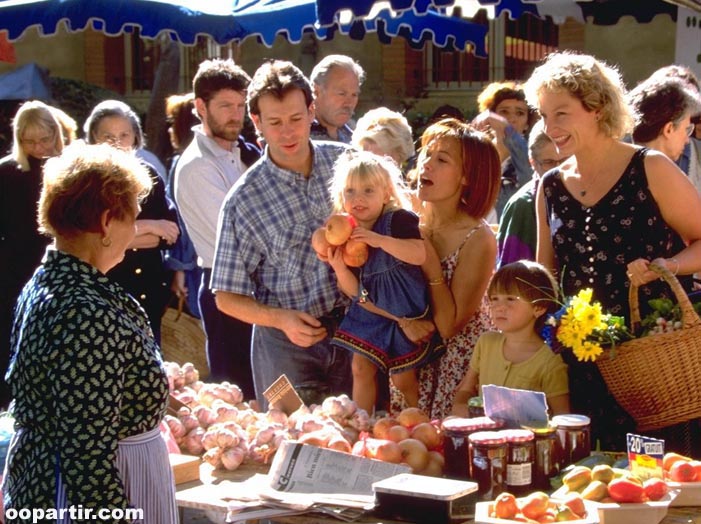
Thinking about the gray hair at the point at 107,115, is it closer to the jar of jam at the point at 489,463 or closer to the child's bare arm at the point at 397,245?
the child's bare arm at the point at 397,245

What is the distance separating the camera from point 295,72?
150 inches

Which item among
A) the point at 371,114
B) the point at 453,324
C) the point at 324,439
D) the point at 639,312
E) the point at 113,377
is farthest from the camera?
the point at 371,114

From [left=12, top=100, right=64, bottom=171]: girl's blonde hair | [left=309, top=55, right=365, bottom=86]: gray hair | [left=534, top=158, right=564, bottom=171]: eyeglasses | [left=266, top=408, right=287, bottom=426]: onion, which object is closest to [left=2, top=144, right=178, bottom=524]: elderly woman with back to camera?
[left=266, top=408, right=287, bottom=426]: onion

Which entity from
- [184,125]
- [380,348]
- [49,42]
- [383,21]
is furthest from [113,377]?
[49,42]

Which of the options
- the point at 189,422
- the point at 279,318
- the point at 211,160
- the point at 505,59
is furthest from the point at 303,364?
the point at 505,59

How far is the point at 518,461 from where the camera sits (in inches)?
110

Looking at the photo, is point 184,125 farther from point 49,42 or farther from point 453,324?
point 49,42

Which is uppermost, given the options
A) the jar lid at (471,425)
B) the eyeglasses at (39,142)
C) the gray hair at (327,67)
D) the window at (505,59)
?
the window at (505,59)

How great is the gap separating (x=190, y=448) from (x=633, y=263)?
1475mm

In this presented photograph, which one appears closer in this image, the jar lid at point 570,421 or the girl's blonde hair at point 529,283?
the jar lid at point 570,421

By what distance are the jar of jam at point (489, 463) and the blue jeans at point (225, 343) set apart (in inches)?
92.7

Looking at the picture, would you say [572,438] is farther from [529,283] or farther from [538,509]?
[529,283]

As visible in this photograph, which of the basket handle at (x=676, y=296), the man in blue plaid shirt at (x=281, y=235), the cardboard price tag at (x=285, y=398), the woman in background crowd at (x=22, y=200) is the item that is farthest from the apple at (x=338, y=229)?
the woman in background crowd at (x=22, y=200)

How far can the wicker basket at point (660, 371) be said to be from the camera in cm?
305
